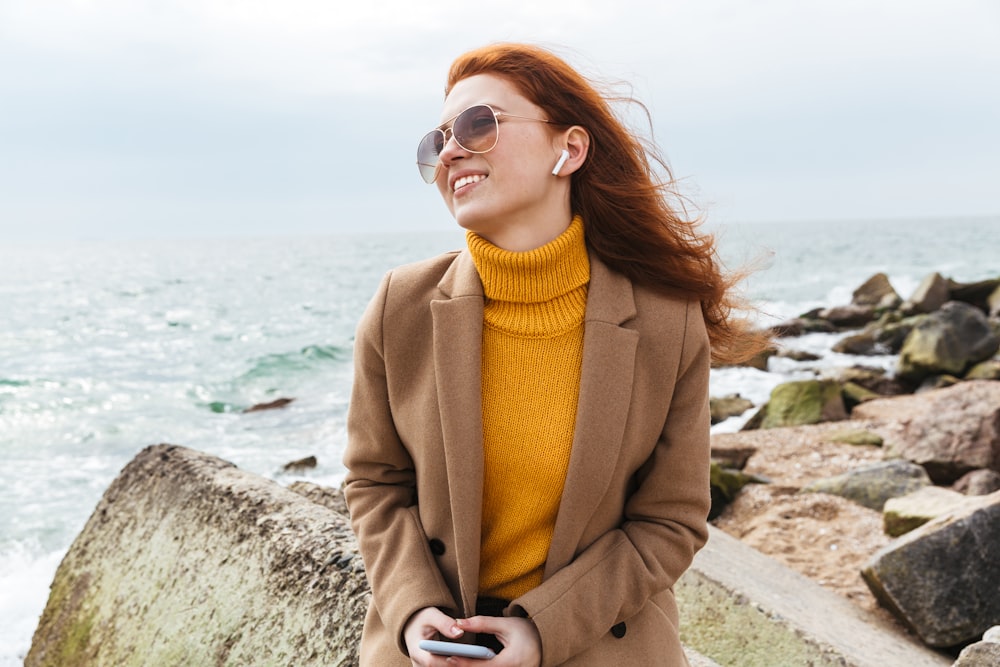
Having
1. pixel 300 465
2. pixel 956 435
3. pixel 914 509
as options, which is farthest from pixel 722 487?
pixel 300 465

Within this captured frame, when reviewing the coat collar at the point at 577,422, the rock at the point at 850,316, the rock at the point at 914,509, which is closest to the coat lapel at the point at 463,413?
the coat collar at the point at 577,422

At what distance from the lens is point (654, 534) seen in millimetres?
1903

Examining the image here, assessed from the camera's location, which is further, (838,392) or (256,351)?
(256,351)

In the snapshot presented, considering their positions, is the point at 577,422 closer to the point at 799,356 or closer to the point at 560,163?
the point at 560,163

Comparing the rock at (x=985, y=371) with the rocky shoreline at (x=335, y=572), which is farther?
the rock at (x=985, y=371)

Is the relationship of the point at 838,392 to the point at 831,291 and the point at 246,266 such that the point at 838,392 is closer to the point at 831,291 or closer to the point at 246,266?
the point at 831,291

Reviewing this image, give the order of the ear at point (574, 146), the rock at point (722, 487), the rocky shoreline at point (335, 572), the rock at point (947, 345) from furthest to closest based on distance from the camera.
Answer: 1. the rock at point (947, 345)
2. the rock at point (722, 487)
3. the rocky shoreline at point (335, 572)
4. the ear at point (574, 146)

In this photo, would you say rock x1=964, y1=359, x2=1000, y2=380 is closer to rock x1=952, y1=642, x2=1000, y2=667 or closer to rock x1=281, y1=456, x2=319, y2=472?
rock x1=281, y1=456, x2=319, y2=472

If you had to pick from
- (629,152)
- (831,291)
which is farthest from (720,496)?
(831,291)

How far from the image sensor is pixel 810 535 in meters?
6.08

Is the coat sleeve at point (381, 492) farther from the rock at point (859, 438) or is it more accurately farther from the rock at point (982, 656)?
the rock at point (859, 438)

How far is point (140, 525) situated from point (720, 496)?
192 inches

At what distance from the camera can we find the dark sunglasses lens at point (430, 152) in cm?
196

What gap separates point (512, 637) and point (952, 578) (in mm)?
3029
